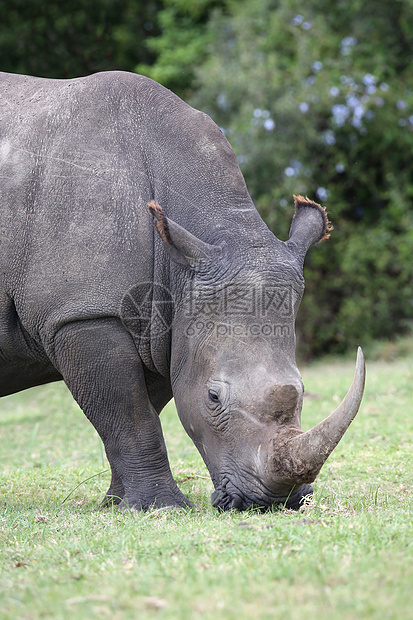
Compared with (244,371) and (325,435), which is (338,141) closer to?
(244,371)

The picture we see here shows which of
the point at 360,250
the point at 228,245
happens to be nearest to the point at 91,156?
the point at 228,245

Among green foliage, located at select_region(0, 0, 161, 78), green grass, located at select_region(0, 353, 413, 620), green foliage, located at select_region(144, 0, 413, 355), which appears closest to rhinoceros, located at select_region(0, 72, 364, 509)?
green grass, located at select_region(0, 353, 413, 620)

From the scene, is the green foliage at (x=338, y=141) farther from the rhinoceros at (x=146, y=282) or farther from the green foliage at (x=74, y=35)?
the rhinoceros at (x=146, y=282)

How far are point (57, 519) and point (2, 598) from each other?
1639 millimetres

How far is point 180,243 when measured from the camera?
205 inches

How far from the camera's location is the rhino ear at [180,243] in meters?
5.14

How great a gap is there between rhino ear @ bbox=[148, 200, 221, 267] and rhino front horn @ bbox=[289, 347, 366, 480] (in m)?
1.25

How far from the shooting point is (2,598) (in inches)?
133

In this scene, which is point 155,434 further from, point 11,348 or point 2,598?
point 2,598

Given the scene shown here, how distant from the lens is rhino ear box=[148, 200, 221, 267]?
5.14m

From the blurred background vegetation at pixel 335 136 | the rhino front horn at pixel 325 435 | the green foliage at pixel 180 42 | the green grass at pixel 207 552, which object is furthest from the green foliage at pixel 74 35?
the rhino front horn at pixel 325 435

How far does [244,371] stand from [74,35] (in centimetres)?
2048

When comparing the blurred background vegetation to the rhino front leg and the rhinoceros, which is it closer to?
the rhinoceros

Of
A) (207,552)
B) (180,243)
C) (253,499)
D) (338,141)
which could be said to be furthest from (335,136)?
(207,552)
